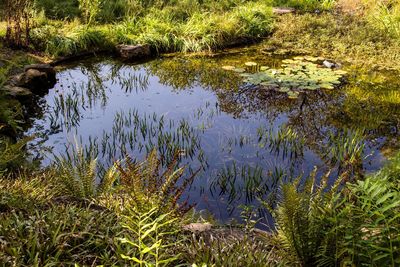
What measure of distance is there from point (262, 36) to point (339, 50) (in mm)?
2199

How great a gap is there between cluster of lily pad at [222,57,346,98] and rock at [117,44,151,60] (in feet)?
6.61

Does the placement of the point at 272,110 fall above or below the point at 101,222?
below

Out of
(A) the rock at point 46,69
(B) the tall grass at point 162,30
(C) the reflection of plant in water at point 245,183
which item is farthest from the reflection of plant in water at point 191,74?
(C) the reflection of plant in water at point 245,183

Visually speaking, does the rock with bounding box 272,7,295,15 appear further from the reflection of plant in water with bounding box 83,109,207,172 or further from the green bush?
the green bush

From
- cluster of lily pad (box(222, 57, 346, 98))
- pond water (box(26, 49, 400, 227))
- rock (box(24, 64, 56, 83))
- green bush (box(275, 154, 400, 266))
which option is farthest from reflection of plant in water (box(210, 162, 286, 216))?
rock (box(24, 64, 56, 83))

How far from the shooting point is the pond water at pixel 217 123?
4.54 metres

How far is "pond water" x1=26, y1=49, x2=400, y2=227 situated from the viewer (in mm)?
4539

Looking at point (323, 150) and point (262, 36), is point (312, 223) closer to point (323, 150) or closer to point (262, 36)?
point (323, 150)

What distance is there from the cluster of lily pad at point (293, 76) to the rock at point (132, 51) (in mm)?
2014

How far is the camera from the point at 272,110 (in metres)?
6.38

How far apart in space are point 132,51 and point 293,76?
3687 mm

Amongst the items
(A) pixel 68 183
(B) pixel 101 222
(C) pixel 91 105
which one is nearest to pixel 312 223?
(B) pixel 101 222

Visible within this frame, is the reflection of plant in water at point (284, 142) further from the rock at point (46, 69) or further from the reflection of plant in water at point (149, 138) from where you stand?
the rock at point (46, 69)

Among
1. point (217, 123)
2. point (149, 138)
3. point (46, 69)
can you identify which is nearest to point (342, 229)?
point (149, 138)
